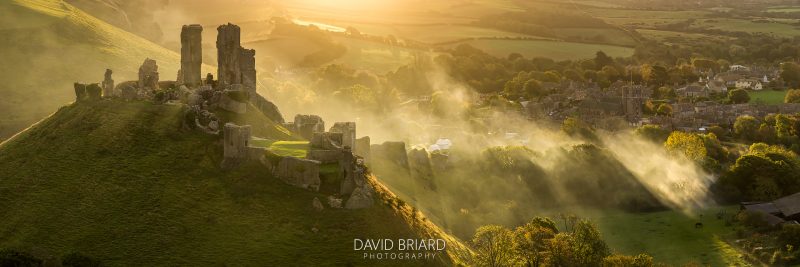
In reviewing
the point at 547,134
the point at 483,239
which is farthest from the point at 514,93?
the point at 483,239

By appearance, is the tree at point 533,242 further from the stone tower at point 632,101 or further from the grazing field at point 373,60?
the grazing field at point 373,60

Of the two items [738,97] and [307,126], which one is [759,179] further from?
[738,97]

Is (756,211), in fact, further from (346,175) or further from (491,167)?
(346,175)

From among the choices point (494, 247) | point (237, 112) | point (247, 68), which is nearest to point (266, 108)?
point (247, 68)

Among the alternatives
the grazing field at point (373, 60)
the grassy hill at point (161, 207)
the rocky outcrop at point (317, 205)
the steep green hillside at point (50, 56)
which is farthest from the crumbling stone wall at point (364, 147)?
the grazing field at point (373, 60)

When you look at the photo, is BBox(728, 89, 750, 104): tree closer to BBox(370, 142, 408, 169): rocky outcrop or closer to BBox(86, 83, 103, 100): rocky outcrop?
BBox(370, 142, 408, 169): rocky outcrop

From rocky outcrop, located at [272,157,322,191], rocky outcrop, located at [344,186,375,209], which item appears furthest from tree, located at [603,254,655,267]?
rocky outcrop, located at [272,157,322,191]
